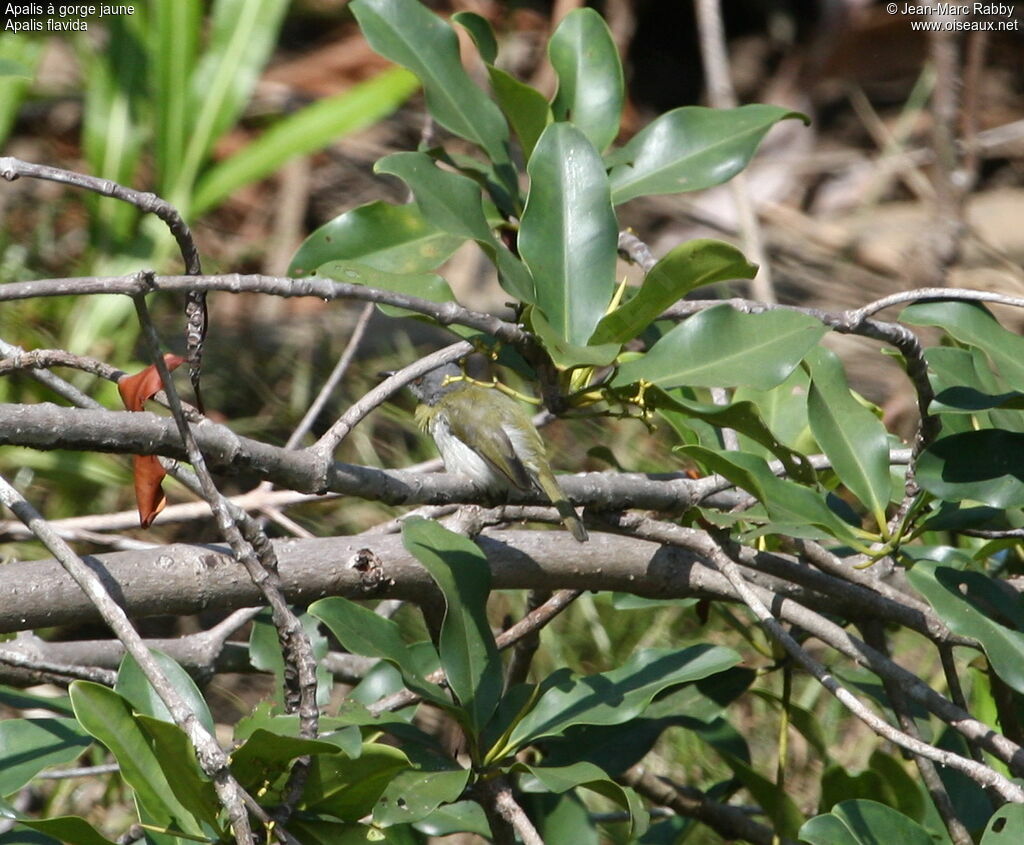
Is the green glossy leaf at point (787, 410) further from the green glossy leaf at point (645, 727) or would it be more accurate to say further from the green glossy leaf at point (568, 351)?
the green glossy leaf at point (568, 351)

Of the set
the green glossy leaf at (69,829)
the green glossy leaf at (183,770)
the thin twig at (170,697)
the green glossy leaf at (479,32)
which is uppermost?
the green glossy leaf at (479,32)

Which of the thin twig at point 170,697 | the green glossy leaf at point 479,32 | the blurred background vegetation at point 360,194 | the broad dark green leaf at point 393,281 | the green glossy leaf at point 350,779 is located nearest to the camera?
the thin twig at point 170,697

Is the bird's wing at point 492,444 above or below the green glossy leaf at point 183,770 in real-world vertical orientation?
below

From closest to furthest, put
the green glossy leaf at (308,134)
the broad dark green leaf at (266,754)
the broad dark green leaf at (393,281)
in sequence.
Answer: the broad dark green leaf at (266,754) → the broad dark green leaf at (393,281) → the green glossy leaf at (308,134)

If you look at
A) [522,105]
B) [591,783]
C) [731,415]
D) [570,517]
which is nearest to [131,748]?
[591,783]

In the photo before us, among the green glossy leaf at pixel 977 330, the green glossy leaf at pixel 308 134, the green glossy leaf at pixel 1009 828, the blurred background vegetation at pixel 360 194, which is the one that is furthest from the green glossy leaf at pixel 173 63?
the green glossy leaf at pixel 1009 828

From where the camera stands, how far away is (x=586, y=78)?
7.28 feet

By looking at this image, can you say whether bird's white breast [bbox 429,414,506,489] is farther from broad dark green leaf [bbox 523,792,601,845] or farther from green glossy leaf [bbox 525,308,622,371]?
green glossy leaf [bbox 525,308,622,371]

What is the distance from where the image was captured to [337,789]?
1439 millimetres

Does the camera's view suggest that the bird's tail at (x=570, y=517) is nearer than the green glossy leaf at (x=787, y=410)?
Yes

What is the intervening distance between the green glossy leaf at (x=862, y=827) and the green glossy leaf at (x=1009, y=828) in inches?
6.7

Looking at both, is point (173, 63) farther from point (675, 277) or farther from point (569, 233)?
point (675, 277)

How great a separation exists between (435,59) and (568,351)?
2.79 feet

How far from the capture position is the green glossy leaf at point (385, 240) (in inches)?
81.4
